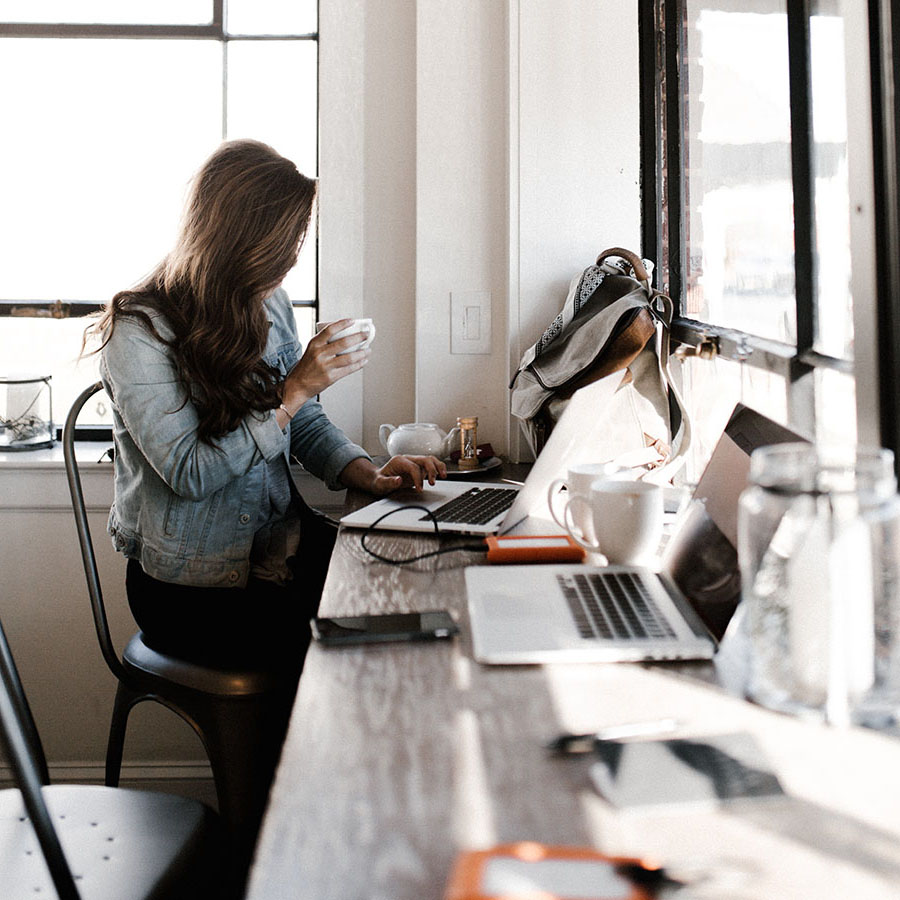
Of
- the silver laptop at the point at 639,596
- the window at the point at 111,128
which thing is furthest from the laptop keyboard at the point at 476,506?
the window at the point at 111,128

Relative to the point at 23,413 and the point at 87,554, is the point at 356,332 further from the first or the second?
the point at 23,413

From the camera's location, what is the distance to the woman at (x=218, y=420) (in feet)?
5.36

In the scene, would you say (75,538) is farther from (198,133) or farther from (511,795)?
(511,795)

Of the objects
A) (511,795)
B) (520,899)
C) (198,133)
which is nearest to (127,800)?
(511,795)

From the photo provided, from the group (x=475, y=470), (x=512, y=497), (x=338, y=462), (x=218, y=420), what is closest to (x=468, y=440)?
(x=475, y=470)

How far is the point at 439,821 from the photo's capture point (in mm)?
609

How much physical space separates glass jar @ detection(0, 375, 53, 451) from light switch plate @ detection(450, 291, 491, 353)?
1.02 m

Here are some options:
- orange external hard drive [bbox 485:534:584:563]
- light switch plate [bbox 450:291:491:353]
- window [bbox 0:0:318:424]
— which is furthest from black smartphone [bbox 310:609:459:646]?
window [bbox 0:0:318:424]

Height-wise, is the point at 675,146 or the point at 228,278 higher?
the point at 675,146

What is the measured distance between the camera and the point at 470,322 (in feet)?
7.58

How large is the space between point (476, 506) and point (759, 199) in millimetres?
633

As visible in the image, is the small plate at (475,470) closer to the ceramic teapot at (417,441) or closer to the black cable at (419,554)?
the ceramic teapot at (417,441)

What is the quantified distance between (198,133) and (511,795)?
2209mm

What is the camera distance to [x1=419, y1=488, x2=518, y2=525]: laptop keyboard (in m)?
1.45
